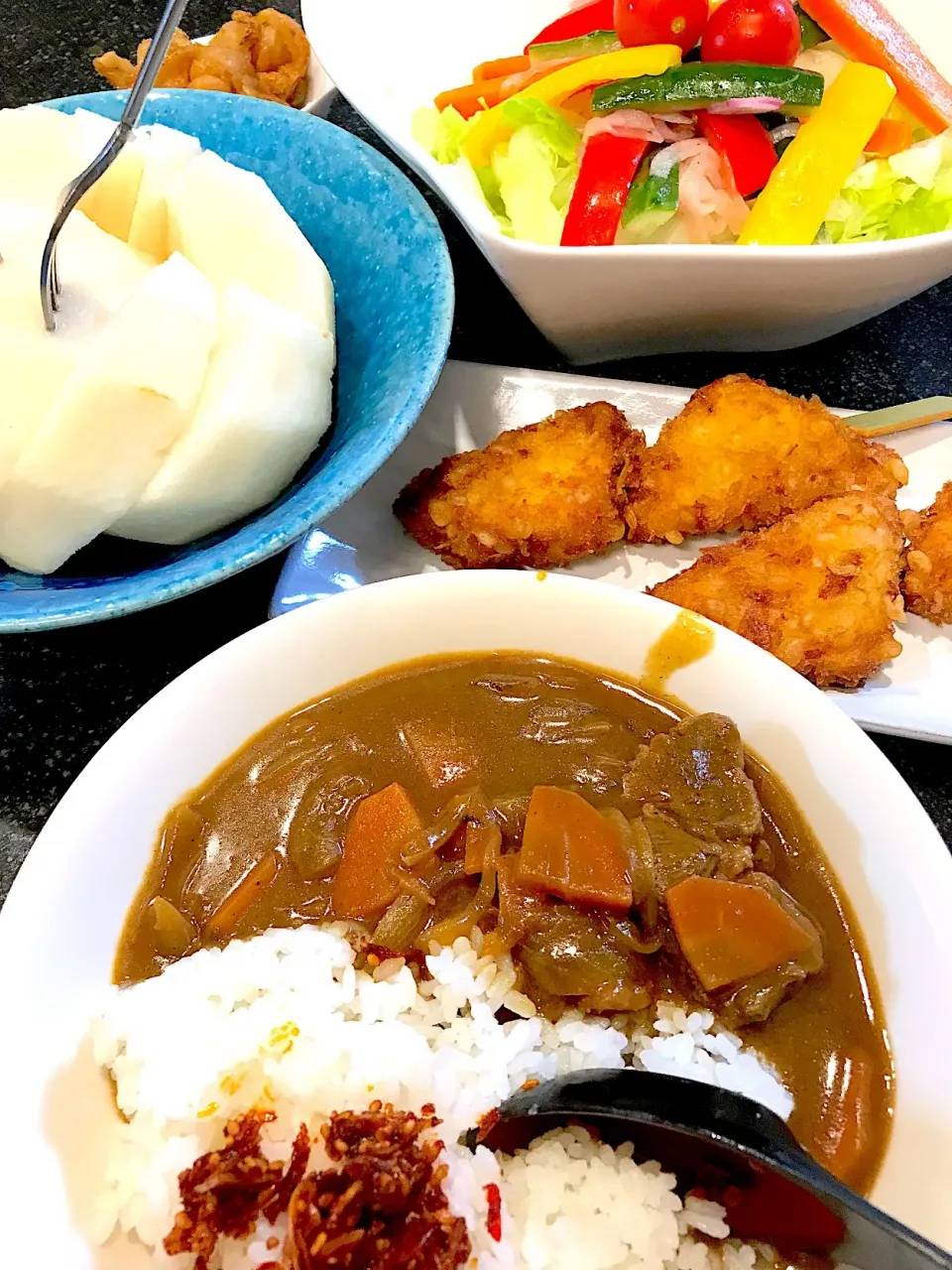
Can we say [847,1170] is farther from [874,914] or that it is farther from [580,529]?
[580,529]

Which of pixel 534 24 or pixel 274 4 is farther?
pixel 274 4

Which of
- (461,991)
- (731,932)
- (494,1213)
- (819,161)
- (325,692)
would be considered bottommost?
(494,1213)

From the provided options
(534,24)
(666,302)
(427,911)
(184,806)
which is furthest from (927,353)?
(184,806)

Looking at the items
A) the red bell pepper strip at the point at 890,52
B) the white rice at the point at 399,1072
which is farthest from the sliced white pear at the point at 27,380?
the red bell pepper strip at the point at 890,52

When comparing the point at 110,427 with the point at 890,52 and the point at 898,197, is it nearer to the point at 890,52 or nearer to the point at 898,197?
the point at 898,197

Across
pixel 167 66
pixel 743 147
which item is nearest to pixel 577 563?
pixel 743 147

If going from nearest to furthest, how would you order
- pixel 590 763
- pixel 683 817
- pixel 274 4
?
pixel 683 817, pixel 590 763, pixel 274 4

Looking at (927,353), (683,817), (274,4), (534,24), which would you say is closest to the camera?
(683,817)
